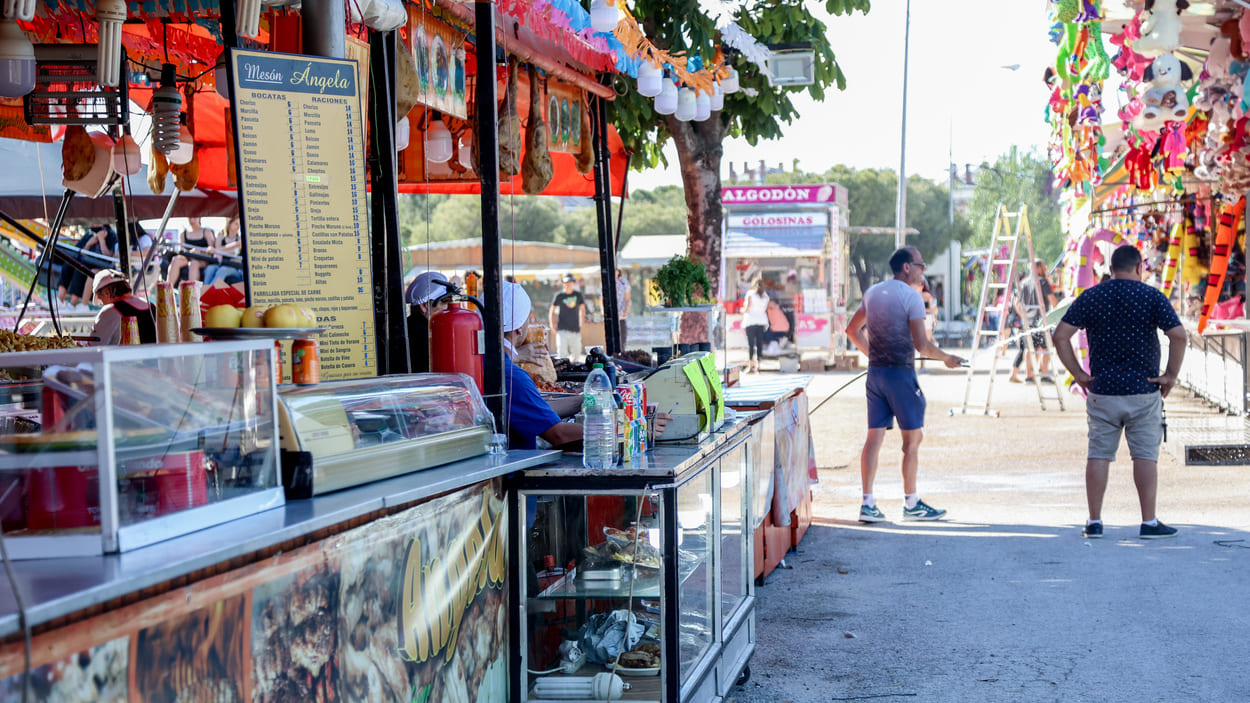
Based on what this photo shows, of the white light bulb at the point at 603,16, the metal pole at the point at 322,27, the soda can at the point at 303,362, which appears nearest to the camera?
the soda can at the point at 303,362

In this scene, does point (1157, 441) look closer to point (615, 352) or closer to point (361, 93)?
point (615, 352)

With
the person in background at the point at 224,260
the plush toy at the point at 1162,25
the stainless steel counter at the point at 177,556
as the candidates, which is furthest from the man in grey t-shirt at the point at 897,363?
the person in background at the point at 224,260

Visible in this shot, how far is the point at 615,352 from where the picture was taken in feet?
27.7

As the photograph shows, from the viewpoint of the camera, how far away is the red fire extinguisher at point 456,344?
14.2 feet

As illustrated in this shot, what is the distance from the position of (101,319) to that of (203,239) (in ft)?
23.8

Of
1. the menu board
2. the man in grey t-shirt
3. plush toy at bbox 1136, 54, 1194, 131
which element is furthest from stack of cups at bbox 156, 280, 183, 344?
plush toy at bbox 1136, 54, 1194, 131

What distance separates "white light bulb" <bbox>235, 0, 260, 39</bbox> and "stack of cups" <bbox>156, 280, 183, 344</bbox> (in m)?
1.00

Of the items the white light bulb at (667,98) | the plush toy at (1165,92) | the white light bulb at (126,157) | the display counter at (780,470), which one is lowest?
the display counter at (780,470)

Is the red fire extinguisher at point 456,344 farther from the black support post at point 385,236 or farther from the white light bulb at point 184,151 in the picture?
the white light bulb at point 184,151

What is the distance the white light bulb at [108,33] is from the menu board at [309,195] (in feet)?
2.02

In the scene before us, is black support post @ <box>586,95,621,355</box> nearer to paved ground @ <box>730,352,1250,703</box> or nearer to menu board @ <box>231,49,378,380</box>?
paved ground @ <box>730,352,1250,703</box>

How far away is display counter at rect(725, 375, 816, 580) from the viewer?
6.62m

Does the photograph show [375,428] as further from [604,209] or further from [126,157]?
[604,209]

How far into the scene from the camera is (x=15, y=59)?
4688 mm
